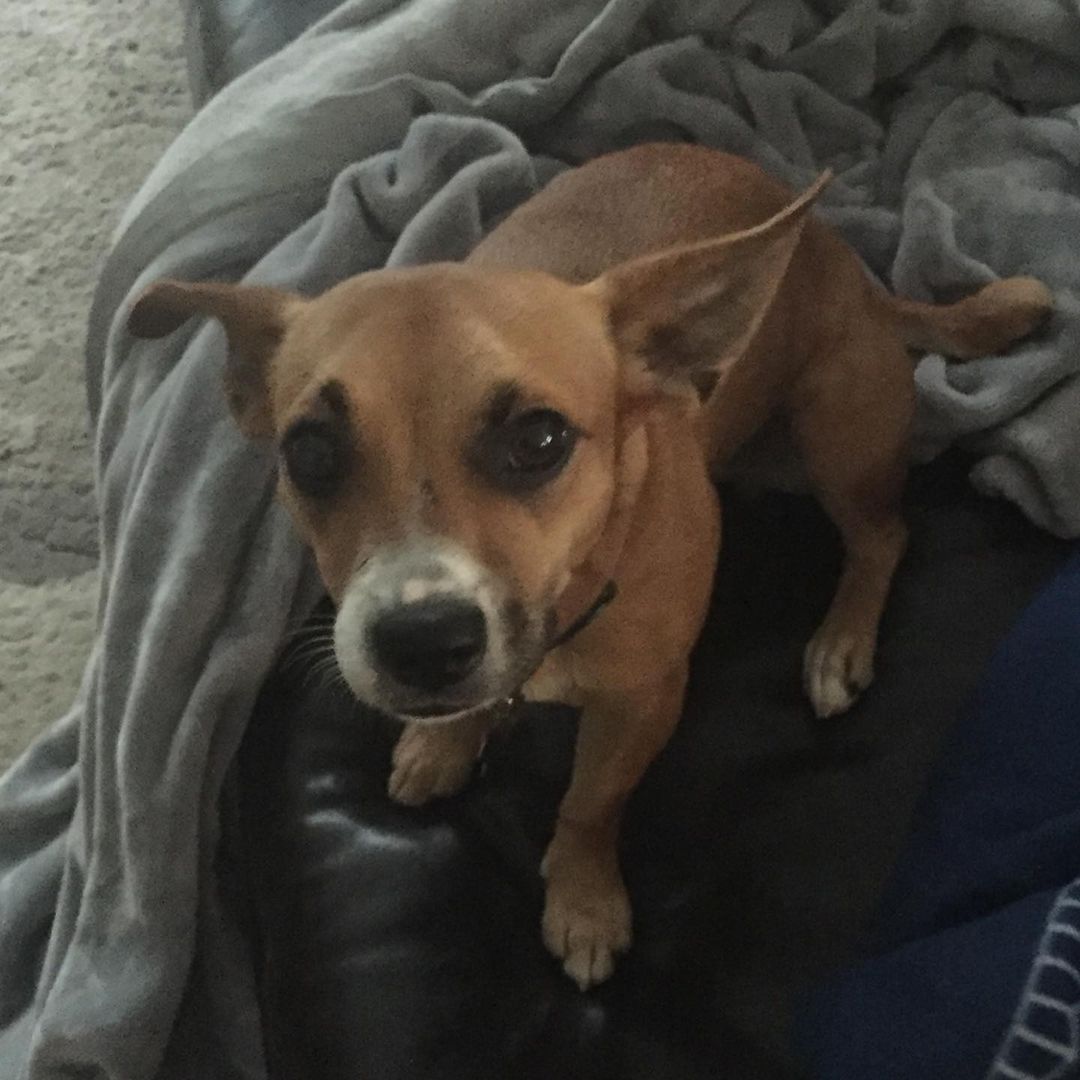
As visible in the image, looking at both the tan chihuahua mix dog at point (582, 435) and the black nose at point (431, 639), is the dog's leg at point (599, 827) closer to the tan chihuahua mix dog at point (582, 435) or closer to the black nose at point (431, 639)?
the tan chihuahua mix dog at point (582, 435)

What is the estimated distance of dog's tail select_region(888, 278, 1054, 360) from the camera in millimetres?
1670

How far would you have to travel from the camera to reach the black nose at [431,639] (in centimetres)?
102

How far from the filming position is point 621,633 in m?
1.31

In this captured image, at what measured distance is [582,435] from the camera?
117 centimetres

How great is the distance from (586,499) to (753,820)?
0.45 meters

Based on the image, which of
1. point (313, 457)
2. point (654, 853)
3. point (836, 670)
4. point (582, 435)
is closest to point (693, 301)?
point (582, 435)

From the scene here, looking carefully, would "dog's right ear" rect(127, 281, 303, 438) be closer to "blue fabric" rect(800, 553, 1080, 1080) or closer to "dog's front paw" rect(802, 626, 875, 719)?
"dog's front paw" rect(802, 626, 875, 719)

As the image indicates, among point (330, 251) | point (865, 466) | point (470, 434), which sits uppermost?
point (470, 434)

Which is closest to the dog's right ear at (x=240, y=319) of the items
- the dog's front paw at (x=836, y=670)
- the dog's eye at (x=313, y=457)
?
the dog's eye at (x=313, y=457)

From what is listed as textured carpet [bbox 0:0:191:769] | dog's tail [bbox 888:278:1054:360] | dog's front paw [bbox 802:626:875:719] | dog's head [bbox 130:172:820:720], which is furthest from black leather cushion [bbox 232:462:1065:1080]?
textured carpet [bbox 0:0:191:769]

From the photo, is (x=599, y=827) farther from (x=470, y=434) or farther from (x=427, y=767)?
(x=470, y=434)

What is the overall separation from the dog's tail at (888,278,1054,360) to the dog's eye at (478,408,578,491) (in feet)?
2.59

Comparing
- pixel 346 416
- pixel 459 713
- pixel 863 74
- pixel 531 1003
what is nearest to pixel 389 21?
pixel 863 74

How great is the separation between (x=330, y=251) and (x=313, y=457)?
668mm
